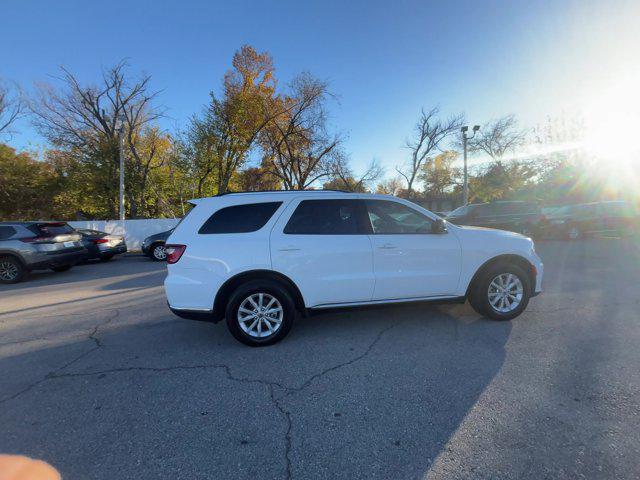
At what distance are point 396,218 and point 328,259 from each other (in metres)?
1.13

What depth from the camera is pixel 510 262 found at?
428 cm

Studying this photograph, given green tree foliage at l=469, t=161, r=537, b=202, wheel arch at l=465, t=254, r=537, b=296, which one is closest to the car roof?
wheel arch at l=465, t=254, r=537, b=296

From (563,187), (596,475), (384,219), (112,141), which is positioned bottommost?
(596,475)

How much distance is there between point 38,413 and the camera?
2607 mm

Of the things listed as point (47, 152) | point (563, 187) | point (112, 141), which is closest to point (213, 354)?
point (112, 141)

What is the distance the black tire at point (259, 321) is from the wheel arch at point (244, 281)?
0.04m

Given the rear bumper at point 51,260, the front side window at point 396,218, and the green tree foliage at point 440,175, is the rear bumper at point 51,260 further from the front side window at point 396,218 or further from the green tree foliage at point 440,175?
the green tree foliage at point 440,175

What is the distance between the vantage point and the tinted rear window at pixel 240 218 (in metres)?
3.73

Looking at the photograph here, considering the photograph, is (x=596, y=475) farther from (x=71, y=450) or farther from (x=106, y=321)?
(x=106, y=321)

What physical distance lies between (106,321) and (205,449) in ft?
12.3

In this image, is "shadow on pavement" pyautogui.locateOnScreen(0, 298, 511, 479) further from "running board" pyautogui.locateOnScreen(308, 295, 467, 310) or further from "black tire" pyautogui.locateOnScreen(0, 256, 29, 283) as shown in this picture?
"black tire" pyautogui.locateOnScreen(0, 256, 29, 283)

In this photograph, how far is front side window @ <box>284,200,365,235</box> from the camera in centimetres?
384

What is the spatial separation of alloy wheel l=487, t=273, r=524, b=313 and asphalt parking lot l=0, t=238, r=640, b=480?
0.24 m

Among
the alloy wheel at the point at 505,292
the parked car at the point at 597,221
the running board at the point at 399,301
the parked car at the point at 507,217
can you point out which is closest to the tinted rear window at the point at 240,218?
the running board at the point at 399,301
